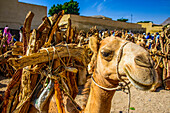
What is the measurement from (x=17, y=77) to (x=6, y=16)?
1821 cm

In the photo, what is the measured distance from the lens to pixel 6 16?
1762 centimetres

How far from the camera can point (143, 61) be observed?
1.31m

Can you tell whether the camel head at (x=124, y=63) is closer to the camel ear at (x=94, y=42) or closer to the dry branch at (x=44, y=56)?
the camel ear at (x=94, y=42)

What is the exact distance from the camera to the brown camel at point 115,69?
1.29m

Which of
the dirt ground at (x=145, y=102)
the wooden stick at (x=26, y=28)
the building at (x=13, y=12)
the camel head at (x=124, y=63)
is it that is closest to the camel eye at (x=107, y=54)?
the camel head at (x=124, y=63)

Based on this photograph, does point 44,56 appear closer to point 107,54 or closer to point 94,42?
point 94,42

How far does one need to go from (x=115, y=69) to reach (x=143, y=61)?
0.34 m

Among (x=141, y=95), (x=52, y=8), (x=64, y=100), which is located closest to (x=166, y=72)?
(x=141, y=95)

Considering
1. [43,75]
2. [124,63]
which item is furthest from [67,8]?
[124,63]

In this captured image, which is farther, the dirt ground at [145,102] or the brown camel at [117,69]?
the dirt ground at [145,102]

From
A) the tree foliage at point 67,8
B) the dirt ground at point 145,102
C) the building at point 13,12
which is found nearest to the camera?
the dirt ground at point 145,102

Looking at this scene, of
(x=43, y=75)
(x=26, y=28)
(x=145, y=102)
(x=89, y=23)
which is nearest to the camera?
(x=43, y=75)

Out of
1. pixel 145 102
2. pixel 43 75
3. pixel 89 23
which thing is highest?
pixel 89 23

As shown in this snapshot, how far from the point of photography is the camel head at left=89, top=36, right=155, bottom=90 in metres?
1.28
